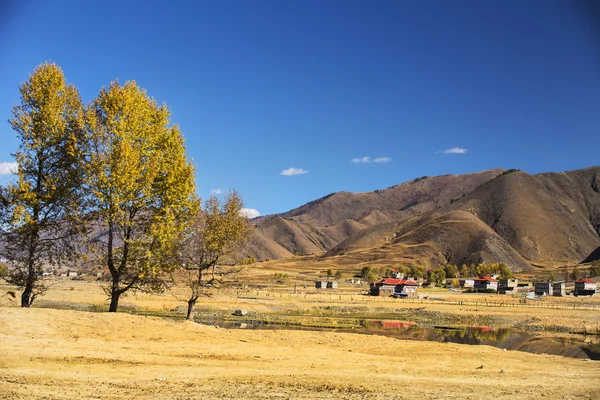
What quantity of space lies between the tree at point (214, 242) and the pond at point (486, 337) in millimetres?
13863

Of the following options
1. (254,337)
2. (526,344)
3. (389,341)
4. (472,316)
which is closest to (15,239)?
(254,337)

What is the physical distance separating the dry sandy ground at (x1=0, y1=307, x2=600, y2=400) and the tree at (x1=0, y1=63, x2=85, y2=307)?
14.2ft

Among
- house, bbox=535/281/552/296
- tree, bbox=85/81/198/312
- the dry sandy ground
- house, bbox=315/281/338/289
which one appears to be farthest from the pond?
house, bbox=315/281/338/289

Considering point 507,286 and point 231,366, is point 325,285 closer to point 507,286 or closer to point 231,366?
point 507,286

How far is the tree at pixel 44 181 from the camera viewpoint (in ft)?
100.0

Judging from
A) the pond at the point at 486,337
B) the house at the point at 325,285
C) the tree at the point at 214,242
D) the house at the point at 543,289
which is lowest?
the pond at the point at 486,337

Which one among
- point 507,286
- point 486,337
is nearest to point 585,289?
point 507,286

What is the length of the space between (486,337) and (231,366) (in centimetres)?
4096

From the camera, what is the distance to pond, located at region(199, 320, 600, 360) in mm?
47037

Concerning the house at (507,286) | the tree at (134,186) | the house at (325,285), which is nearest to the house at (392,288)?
the house at (325,285)

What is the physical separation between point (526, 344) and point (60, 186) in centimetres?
4344

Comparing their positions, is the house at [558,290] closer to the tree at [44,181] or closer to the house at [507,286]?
the house at [507,286]

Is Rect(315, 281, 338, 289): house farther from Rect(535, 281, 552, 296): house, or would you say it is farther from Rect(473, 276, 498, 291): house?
Rect(535, 281, 552, 296): house

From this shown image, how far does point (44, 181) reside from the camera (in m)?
31.2
